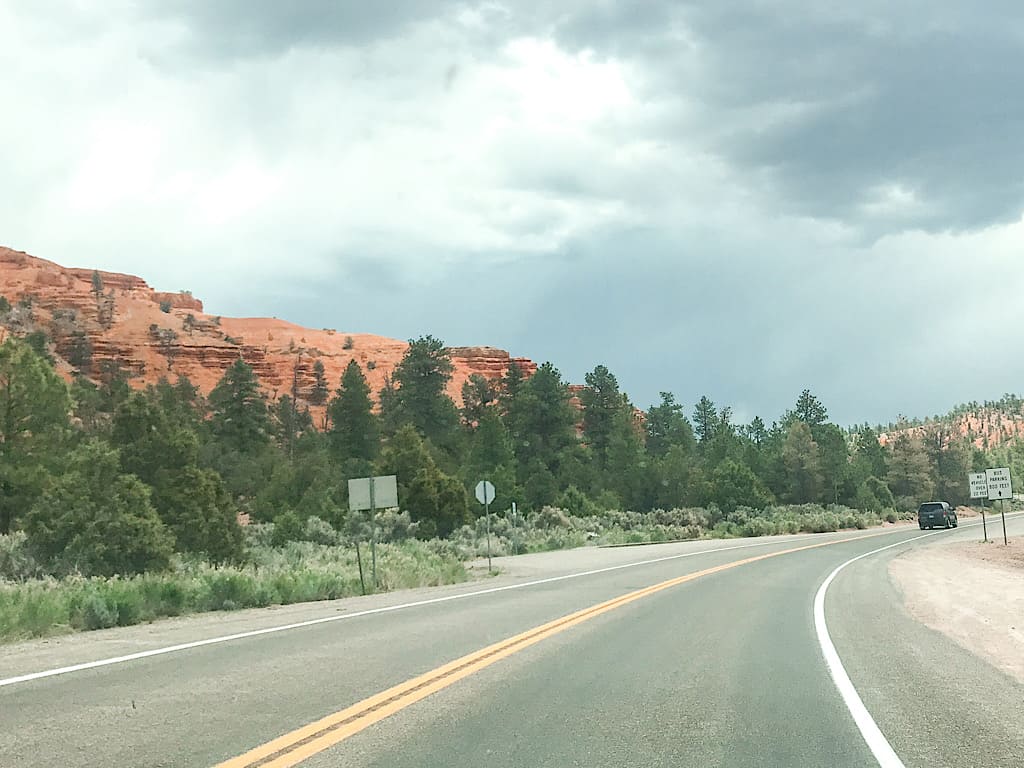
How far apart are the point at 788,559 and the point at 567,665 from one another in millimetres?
25084

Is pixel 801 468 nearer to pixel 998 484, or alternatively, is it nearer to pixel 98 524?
pixel 998 484

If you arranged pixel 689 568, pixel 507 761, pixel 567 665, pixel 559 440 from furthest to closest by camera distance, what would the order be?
pixel 559 440 < pixel 689 568 < pixel 567 665 < pixel 507 761

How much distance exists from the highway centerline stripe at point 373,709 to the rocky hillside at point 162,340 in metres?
104

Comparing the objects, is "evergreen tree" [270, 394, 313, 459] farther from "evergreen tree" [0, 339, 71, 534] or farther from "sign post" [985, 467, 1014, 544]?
"sign post" [985, 467, 1014, 544]

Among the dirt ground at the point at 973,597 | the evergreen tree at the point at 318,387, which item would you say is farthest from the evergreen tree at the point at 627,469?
the evergreen tree at the point at 318,387

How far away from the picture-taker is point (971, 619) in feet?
48.9

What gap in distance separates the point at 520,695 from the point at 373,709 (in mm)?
1335

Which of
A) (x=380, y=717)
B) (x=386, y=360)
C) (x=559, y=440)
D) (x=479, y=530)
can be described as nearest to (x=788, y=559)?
(x=479, y=530)

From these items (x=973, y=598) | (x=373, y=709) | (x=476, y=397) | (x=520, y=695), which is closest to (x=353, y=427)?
(x=476, y=397)

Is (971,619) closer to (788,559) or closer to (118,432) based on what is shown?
(788,559)

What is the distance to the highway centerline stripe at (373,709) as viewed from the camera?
5871 mm

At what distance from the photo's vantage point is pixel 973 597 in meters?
19.0

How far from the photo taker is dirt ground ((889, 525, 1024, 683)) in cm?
1184

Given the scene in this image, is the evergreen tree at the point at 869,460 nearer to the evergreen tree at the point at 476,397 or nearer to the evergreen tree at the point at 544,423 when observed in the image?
the evergreen tree at the point at 544,423
